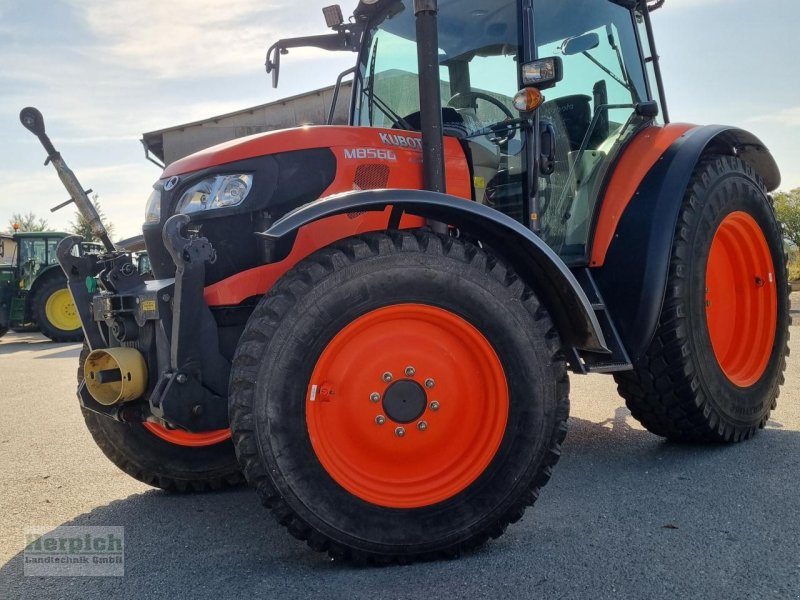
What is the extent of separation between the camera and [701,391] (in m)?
3.59

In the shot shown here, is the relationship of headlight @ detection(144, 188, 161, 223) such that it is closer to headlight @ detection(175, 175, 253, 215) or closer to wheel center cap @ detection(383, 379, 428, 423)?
headlight @ detection(175, 175, 253, 215)

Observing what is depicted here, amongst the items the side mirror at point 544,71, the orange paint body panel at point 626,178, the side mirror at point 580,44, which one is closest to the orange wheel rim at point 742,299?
the orange paint body panel at point 626,178

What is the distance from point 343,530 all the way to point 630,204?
213cm

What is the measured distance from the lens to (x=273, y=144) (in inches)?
114

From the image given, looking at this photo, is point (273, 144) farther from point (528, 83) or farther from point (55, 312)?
point (55, 312)

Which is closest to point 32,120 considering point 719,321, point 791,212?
point 719,321

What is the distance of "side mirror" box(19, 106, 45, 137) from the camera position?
126 inches

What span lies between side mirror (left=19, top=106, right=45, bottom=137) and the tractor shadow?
171 centimetres

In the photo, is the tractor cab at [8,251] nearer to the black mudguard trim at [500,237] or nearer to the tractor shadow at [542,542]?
the tractor shadow at [542,542]

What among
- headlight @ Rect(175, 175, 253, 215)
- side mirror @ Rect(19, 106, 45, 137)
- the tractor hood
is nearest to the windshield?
the tractor hood

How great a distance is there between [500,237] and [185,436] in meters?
1.75

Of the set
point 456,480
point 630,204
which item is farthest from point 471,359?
point 630,204

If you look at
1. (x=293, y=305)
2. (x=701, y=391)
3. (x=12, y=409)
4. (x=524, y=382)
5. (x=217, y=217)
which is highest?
(x=217, y=217)

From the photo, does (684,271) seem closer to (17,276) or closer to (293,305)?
→ (293,305)
